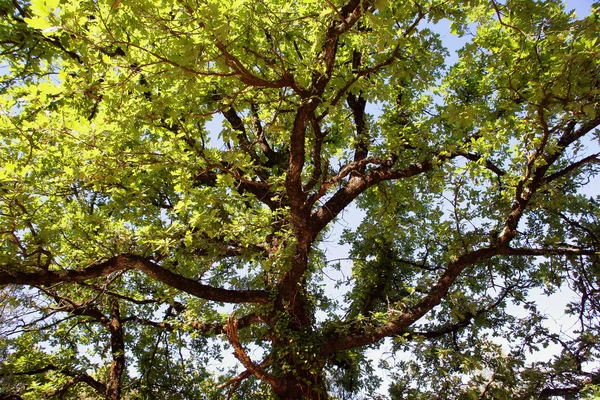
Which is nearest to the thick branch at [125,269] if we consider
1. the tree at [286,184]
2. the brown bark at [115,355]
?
the tree at [286,184]

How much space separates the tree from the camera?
4.21 meters

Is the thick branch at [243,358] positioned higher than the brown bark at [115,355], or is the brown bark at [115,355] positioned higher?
the brown bark at [115,355]

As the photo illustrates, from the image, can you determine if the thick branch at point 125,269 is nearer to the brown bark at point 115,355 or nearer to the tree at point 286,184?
the tree at point 286,184

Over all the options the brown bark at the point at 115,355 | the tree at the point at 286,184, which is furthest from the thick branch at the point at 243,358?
the brown bark at the point at 115,355

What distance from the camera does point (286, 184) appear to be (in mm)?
5414

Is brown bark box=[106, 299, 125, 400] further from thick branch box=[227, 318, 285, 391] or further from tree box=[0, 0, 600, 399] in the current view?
thick branch box=[227, 318, 285, 391]

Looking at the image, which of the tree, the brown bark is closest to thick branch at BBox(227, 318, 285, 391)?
the tree

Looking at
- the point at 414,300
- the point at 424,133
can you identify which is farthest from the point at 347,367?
the point at 424,133

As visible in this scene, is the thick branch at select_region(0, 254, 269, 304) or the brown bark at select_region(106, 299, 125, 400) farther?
the brown bark at select_region(106, 299, 125, 400)

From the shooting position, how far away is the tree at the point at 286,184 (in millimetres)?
4215

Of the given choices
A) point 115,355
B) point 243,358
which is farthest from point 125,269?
point 115,355

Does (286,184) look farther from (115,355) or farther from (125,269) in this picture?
(115,355)

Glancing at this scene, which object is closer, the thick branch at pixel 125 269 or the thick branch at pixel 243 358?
the thick branch at pixel 125 269

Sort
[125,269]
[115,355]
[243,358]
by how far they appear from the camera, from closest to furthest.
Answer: [243,358], [125,269], [115,355]
